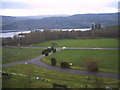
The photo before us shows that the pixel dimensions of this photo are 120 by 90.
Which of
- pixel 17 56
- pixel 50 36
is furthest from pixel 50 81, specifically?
pixel 50 36

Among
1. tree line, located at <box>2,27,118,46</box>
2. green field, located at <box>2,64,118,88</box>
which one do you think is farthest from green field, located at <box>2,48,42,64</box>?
tree line, located at <box>2,27,118,46</box>

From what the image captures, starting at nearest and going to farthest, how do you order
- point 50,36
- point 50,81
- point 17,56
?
1. point 50,81
2. point 17,56
3. point 50,36

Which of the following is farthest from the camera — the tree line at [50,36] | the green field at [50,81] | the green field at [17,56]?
the tree line at [50,36]

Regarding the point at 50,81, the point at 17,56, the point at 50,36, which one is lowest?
the point at 50,81

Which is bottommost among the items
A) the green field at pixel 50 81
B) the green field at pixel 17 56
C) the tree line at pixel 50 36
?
the green field at pixel 50 81

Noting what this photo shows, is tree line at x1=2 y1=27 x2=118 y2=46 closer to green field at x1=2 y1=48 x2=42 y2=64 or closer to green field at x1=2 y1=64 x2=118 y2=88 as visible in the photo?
green field at x1=2 y1=48 x2=42 y2=64

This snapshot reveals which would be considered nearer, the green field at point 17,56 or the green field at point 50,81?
the green field at point 50,81

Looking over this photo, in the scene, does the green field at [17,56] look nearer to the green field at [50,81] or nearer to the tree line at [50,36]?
the green field at [50,81]

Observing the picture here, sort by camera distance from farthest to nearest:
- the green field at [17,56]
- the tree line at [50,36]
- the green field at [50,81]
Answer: the tree line at [50,36]
the green field at [17,56]
the green field at [50,81]

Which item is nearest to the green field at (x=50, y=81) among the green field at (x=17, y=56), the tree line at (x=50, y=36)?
the green field at (x=17, y=56)

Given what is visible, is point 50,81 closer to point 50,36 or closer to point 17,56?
point 17,56

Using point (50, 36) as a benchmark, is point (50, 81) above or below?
below

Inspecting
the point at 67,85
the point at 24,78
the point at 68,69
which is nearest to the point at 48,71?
the point at 68,69

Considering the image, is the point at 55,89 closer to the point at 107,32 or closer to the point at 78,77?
the point at 78,77
